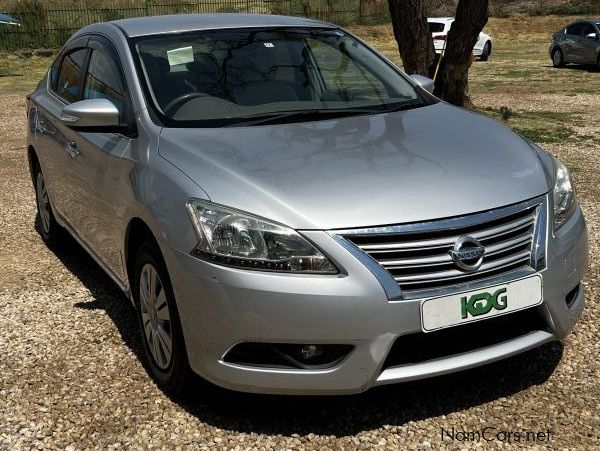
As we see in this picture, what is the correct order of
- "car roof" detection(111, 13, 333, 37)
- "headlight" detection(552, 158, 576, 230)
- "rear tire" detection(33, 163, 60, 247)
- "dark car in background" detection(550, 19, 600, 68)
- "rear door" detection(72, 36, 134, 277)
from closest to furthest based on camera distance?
"headlight" detection(552, 158, 576, 230), "rear door" detection(72, 36, 134, 277), "car roof" detection(111, 13, 333, 37), "rear tire" detection(33, 163, 60, 247), "dark car in background" detection(550, 19, 600, 68)

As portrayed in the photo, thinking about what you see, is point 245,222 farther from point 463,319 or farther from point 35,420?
point 35,420

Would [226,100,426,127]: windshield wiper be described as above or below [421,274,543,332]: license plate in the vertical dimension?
above

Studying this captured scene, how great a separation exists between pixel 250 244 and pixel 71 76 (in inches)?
105

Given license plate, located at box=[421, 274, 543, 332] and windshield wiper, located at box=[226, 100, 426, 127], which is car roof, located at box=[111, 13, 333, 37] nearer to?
windshield wiper, located at box=[226, 100, 426, 127]

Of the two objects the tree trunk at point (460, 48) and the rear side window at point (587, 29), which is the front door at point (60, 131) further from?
the rear side window at point (587, 29)

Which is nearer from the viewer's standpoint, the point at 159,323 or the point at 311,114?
the point at 159,323

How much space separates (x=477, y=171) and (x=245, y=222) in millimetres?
939

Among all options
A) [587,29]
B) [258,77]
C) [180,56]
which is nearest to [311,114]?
[258,77]

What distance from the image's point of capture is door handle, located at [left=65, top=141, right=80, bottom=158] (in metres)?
4.41

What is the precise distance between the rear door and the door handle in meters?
0.03

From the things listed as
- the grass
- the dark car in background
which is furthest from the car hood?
the dark car in background

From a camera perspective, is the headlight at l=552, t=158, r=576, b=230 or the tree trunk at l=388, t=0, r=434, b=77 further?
the tree trunk at l=388, t=0, r=434, b=77

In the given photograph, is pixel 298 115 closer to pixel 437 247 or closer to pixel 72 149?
pixel 437 247

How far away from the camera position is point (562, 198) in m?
3.42
